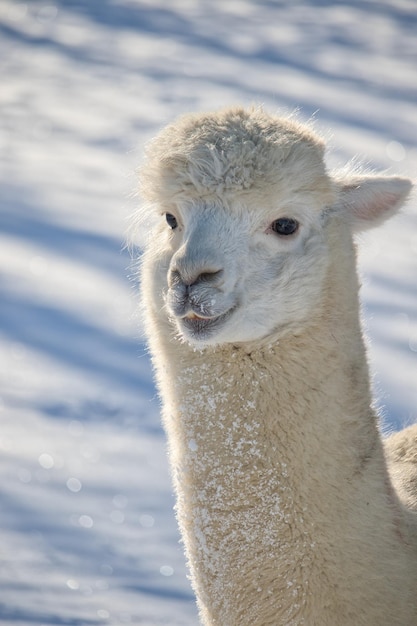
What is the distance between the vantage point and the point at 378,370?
24.2ft

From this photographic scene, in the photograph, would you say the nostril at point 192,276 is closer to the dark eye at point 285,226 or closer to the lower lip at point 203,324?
the lower lip at point 203,324

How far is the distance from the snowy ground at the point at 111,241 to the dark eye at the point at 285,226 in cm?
106

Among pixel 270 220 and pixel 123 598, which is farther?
pixel 123 598

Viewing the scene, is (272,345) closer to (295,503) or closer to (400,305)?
(295,503)

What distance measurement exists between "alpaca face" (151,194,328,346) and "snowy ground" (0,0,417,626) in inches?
41.1

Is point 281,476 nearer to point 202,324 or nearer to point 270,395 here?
point 270,395

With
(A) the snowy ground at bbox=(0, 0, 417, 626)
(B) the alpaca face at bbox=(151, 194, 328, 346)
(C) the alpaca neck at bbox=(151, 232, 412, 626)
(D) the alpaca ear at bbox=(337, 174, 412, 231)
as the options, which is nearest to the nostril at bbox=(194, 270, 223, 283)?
(B) the alpaca face at bbox=(151, 194, 328, 346)

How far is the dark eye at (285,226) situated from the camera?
11.8ft

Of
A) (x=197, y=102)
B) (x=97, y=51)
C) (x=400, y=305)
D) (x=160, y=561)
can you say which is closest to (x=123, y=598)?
(x=160, y=561)

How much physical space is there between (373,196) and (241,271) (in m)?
0.65

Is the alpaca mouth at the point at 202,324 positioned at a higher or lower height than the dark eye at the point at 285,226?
lower

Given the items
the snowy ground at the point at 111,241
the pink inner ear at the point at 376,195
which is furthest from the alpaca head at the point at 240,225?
the snowy ground at the point at 111,241

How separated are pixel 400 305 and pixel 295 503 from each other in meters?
5.11

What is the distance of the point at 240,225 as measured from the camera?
351cm
